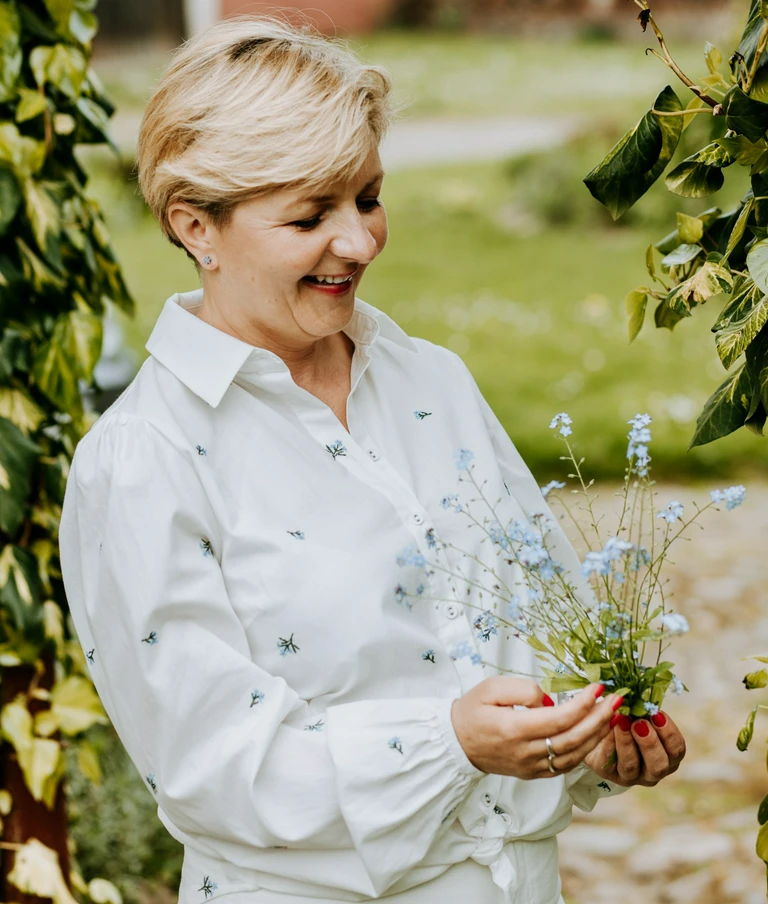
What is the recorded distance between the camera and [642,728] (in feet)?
4.75

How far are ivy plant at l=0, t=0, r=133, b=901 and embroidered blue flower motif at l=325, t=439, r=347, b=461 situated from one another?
0.73 metres

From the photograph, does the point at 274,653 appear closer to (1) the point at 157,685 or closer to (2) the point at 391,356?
(1) the point at 157,685

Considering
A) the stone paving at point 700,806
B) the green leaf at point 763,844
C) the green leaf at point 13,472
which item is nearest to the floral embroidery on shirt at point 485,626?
the green leaf at point 763,844

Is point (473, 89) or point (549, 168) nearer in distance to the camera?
point (549, 168)

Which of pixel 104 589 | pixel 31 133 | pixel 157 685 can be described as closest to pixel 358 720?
pixel 157 685

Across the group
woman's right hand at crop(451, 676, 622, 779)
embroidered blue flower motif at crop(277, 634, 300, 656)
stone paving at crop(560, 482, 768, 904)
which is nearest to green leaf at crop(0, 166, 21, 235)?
embroidered blue flower motif at crop(277, 634, 300, 656)

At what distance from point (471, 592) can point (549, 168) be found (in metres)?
9.56

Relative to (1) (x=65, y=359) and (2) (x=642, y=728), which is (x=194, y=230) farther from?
(2) (x=642, y=728)

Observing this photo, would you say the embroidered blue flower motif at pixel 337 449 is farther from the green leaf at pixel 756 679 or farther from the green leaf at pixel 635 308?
the green leaf at pixel 756 679

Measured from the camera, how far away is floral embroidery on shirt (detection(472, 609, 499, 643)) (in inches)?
60.7

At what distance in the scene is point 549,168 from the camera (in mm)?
10734

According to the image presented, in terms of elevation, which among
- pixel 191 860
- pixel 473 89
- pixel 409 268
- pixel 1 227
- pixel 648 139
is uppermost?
pixel 648 139

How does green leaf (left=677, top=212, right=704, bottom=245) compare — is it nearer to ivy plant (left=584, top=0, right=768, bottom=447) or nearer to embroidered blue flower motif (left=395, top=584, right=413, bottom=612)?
ivy plant (left=584, top=0, right=768, bottom=447)

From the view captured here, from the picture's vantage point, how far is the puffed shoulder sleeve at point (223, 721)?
1.44 meters
